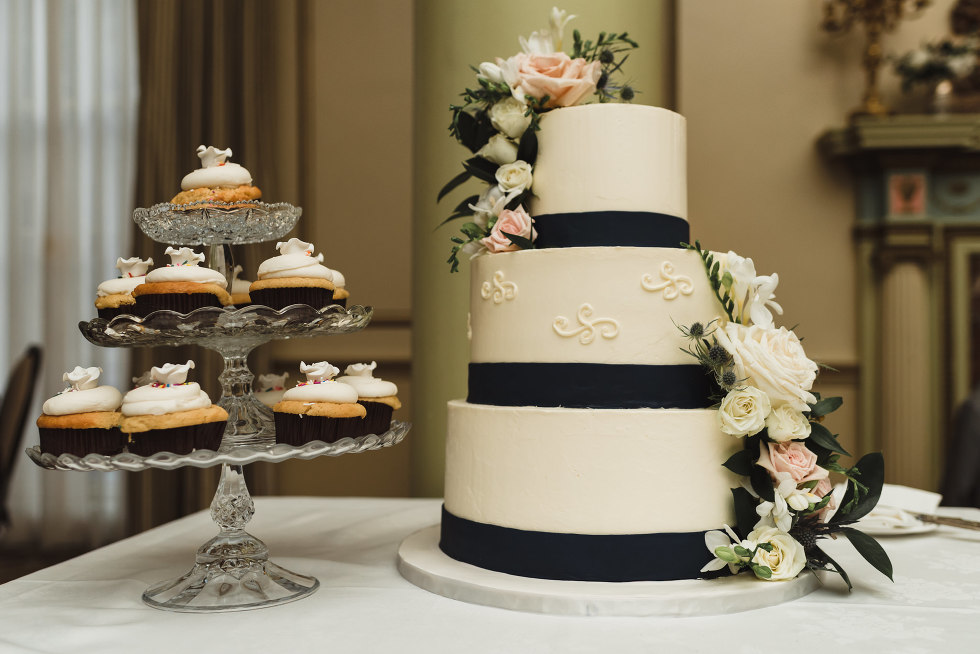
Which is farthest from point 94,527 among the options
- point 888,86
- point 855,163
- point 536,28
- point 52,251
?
point 888,86

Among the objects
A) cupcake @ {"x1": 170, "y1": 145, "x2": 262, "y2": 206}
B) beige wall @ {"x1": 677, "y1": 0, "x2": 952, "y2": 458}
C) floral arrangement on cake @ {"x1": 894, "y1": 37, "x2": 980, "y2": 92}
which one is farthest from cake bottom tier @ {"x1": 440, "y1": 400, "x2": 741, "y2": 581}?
floral arrangement on cake @ {"x1": 894, "y1": 37, "x2": 980, "y2": 92}

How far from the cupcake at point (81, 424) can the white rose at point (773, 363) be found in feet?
3.54

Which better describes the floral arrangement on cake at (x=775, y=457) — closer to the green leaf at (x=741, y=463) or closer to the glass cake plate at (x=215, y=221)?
the green leaf at (x=741, y=463)

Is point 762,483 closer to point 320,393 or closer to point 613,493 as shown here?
point 613,493

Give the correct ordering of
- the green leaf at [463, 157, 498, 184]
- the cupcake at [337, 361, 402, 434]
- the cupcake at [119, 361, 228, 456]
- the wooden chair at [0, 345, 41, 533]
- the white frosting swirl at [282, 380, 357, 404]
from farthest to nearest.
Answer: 1. the wooden chair at [0, 345, 41, 533]
2. the green leaf at [463, 157, 498, 184]
3. the cupcake at [337, 361, 402, 434]
4. the white frosting swirl at [282, 380, 357, 404]
5. the cupcake at [119, 361, 228, 456]

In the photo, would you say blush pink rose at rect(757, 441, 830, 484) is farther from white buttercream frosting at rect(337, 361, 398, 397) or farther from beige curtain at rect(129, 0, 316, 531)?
beige curtain at rect(129, 0, 316, 531)

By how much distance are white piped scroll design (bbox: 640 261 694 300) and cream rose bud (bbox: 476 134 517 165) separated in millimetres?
394

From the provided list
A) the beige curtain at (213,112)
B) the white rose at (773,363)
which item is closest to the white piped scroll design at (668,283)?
the white rose at (773,363)

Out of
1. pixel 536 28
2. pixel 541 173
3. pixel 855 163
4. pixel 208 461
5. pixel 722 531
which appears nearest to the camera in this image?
pixel 208 461

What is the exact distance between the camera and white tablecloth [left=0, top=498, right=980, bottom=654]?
1.28 meters

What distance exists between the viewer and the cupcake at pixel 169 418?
1.39 metres

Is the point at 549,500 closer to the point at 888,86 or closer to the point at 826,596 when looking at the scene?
the point at 826,596

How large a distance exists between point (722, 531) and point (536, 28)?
1.68 m

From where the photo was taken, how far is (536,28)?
2641mm
